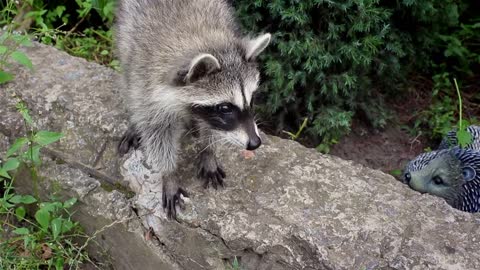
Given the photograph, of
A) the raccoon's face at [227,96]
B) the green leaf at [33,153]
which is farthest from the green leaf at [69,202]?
the raccoon's face at [227,96]

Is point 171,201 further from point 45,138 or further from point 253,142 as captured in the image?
point 45,138

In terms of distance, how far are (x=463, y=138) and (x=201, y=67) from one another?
1.61 metres

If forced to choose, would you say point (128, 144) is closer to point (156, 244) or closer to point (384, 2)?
point (156, 244)

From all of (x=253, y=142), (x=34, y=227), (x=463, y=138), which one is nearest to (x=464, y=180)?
(x=463, y=138)

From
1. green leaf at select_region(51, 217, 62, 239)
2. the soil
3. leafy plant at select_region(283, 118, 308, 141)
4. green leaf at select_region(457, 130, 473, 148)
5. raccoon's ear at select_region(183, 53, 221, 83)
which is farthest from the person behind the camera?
the soil

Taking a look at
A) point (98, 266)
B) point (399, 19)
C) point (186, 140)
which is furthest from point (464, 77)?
point (98, 266)

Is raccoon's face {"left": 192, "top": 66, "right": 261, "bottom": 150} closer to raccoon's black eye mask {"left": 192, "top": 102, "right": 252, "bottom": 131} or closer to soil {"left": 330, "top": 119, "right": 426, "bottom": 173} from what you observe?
raccoon's black eye mask {"left": 192, "top": 102, "right": 252, "bottom": 131}

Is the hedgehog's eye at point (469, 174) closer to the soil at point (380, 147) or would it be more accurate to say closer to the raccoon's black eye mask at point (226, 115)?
the soil at point (380, 147)

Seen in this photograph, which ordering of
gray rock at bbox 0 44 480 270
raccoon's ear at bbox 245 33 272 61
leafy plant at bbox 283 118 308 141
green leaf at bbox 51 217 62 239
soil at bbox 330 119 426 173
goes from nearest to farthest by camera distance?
gray rock at bbox 0 44 480 270 → raccoon's ear at bbox 245 33 272 61 → green leaf at bbox 51 217 62 239 → leafy plant at bbox 283 118 308 141 → soil at bbox 330 119 426 173

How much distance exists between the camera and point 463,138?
3.37m

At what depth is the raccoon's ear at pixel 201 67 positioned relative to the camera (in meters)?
2.51

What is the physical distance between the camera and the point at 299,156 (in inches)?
121

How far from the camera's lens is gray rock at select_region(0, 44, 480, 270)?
8.55ft

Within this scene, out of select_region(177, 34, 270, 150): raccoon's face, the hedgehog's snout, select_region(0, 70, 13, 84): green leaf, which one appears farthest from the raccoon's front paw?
the hedgehog's snout
